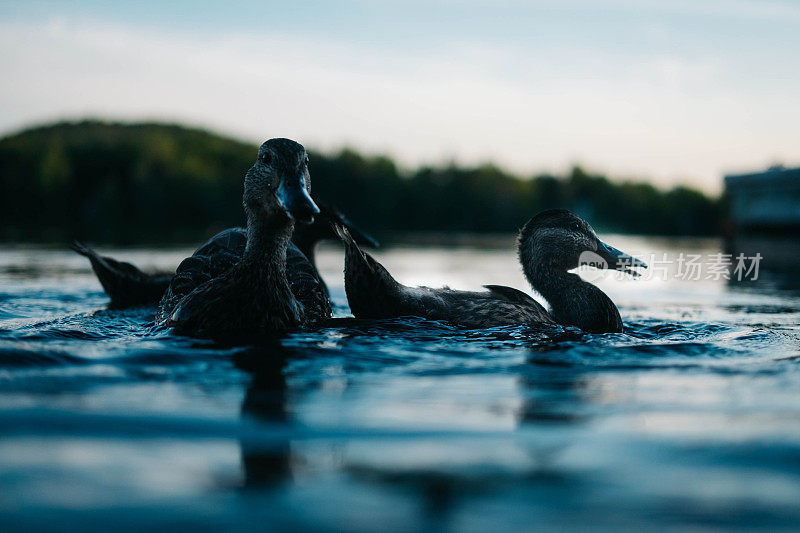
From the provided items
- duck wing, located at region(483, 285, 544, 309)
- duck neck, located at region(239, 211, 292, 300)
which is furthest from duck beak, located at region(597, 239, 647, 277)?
duck neck, located at region(239, 211, 292, 300)

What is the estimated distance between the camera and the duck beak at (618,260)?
22.1 ft

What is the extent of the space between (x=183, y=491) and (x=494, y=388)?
204cm

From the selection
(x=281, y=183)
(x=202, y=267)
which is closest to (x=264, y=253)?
(x=281, y=183)

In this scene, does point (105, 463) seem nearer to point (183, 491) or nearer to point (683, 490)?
point (183, 491)

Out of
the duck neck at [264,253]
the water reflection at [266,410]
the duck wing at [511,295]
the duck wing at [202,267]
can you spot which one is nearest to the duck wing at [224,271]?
the duck wing at [202,267]

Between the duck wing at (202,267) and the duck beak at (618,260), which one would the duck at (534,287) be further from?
the duck wing at (202,267)

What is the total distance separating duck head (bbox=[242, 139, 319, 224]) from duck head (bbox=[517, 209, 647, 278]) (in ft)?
7.80

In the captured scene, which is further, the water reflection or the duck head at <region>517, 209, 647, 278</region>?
the duck head at <region>517, 209, 647, 278</region>

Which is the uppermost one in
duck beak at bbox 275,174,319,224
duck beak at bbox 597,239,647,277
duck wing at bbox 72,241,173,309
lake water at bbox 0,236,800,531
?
duck beak at bbox 275,174,319,224

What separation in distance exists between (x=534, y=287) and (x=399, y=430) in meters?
4.14

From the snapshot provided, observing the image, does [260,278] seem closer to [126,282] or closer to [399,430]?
[399,430]

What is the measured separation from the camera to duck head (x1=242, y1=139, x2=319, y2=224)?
16.7 feet

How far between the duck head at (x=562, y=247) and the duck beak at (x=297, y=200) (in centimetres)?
255

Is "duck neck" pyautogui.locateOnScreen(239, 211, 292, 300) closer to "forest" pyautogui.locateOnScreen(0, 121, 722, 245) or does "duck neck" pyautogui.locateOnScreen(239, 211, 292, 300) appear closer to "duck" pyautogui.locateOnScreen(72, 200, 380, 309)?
A: "duck" pyautogui.locateOnScreen(72, 200, 380, 309)
